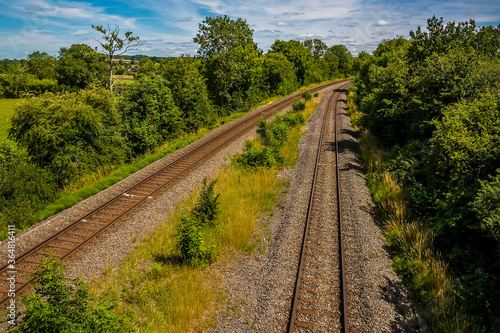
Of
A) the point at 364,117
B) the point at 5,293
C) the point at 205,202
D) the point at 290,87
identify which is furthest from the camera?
the point at 290,87

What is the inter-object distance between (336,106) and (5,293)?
38.0 metres

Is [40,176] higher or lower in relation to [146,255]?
higher

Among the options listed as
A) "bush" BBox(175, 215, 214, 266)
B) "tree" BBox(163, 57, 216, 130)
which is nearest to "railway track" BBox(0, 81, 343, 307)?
"bush" BBox(175, 215, 214, 266)

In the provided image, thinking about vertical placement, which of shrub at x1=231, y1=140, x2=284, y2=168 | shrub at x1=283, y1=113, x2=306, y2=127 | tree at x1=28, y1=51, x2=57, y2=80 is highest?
tree at x1=28, y1=51, x2=57, y2=80

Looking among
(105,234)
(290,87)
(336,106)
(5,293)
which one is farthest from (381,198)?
(290,87)

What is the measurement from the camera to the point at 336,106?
3856 cm

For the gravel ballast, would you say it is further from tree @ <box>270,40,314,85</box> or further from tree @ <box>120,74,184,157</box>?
tree @ <box>270,40,314,85</box>

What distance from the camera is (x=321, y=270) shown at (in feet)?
26.9

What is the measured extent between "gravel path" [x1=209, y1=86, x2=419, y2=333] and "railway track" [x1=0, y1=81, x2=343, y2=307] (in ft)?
14.8

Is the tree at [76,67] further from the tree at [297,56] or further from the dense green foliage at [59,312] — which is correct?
the dense green foliage at [59,312]

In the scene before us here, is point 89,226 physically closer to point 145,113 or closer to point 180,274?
point 180,274

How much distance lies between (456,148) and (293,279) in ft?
23.6

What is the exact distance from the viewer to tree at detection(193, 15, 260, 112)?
3306 centimetres

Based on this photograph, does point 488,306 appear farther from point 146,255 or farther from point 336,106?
point 336,106
